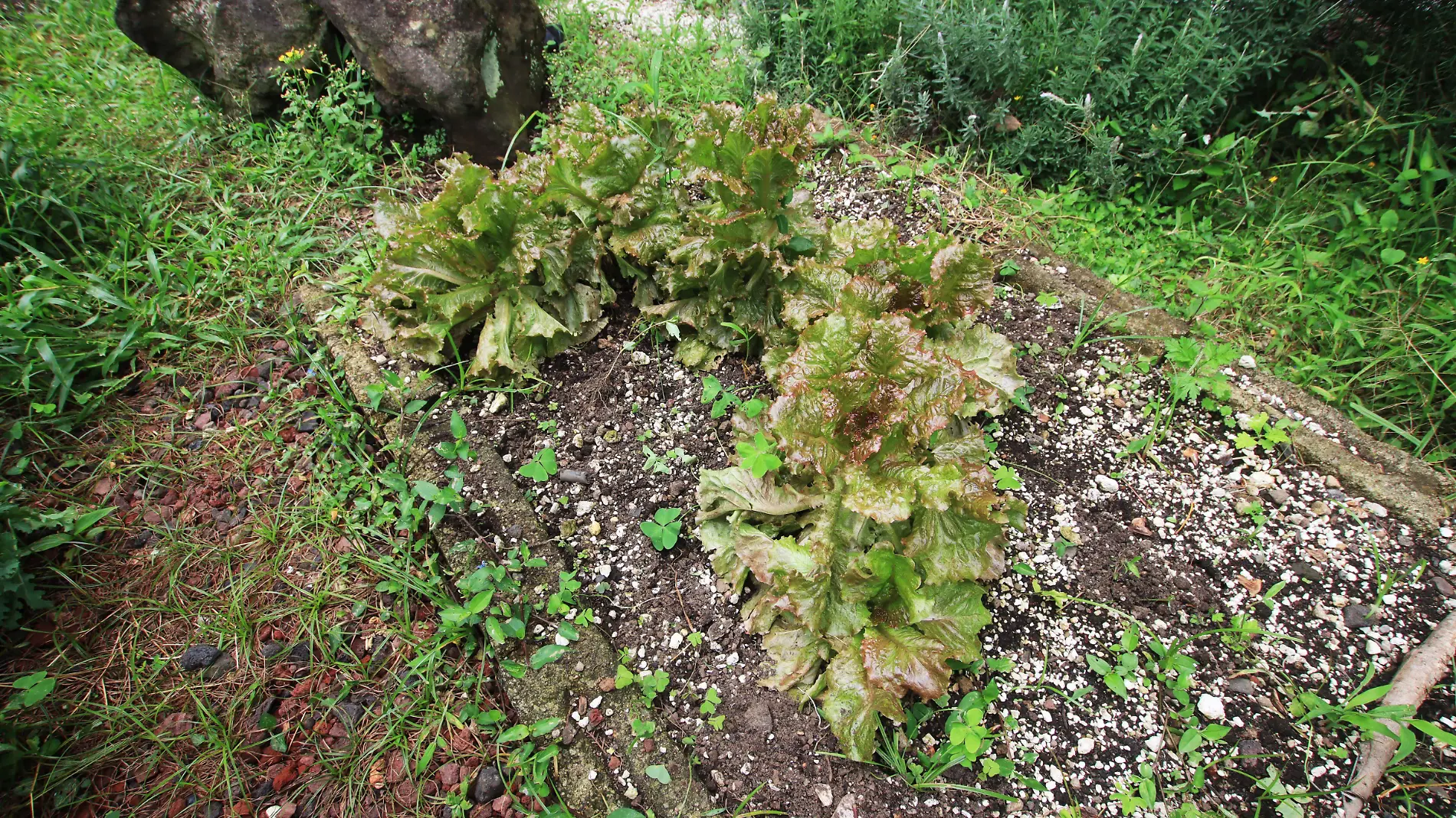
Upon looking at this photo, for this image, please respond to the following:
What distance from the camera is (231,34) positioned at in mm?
3496

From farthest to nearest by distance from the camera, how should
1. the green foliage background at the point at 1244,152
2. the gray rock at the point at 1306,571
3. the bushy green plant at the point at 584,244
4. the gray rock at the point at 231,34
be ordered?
the gray rock at the point at 231,34, the green foliage background at the point at 1244,152, the bushy green plant at the point at 584,244, the gray rock at the point at 1306,571

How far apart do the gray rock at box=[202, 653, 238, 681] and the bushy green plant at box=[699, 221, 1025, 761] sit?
5.02 feet

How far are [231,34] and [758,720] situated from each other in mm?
3807

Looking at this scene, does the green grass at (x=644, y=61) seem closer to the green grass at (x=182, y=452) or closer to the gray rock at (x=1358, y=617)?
the green grass at (x=182, y=452)

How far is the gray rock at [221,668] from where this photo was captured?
7.39ft

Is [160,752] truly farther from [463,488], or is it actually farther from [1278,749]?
[1278,749]

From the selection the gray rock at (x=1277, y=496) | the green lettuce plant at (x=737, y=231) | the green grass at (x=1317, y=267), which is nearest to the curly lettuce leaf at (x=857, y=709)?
the green lettuce plant at (x=737, y=231)

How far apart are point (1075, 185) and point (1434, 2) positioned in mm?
1497

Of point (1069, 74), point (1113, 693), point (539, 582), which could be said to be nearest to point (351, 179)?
point (539, 582)

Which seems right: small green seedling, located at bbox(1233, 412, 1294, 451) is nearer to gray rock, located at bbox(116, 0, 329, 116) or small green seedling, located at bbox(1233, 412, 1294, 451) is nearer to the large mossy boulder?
the large mossy boulder

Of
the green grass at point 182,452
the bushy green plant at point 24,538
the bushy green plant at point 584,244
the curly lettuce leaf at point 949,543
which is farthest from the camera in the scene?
the bushy green plant at point 584,244

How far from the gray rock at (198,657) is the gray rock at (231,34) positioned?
2.70m

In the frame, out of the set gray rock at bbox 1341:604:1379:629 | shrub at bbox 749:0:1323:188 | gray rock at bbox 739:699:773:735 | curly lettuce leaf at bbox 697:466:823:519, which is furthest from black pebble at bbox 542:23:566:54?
gray rock at bbox 1341:604:1379:629

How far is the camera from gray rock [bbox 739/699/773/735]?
6.75ft
